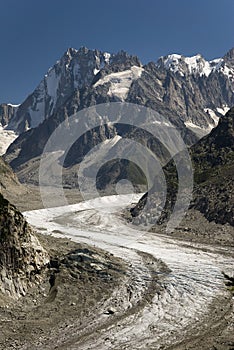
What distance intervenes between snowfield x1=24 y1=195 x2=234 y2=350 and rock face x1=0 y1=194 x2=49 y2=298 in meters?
7.89

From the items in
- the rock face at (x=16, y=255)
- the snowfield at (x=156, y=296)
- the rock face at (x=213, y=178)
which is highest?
the rock face at (x=213, y=178)

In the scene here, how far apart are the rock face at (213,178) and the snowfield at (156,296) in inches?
466

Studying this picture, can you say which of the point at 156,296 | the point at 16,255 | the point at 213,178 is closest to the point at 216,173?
the point at 213,178

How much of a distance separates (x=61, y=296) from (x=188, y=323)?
1172 centimetres

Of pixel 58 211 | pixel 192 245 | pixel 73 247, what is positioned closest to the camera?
pixel 73 247

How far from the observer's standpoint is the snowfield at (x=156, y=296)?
88.3ft

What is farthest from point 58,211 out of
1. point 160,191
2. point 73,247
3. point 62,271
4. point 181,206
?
point 62,271

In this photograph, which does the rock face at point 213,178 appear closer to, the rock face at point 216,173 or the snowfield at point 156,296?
the rock face at point 216,173

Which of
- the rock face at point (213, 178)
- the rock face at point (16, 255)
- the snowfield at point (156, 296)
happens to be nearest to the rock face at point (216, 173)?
the rock face at point (213, 178)

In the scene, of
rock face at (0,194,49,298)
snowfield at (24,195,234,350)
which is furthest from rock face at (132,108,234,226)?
rock face at (0,194,49,298)

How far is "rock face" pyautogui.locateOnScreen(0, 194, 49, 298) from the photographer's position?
33.5 m

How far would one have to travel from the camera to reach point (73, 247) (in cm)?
5566

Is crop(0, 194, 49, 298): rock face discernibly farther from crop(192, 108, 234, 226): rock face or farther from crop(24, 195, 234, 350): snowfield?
crop(192, 108, 234, 226): rock face

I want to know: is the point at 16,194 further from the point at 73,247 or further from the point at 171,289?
the point at 171,289
